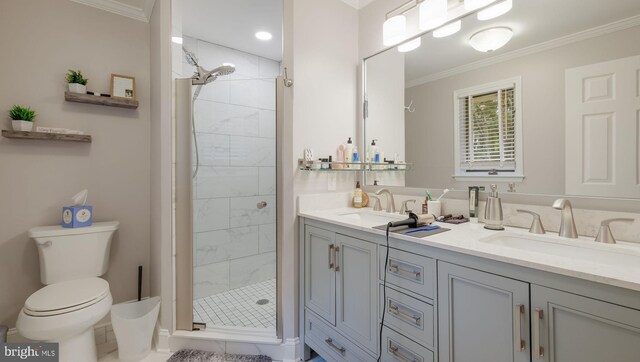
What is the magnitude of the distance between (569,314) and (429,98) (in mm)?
1328

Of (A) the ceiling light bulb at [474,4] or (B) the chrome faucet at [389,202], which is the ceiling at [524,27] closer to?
(A) the ceiling light bulb at [474,4]

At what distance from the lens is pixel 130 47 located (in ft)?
7.02

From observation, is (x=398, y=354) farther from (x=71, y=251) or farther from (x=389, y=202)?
(x=71, y=251)

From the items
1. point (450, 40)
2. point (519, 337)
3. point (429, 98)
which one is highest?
point (450, 40)

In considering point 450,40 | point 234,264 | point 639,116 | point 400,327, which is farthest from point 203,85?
point 639,116

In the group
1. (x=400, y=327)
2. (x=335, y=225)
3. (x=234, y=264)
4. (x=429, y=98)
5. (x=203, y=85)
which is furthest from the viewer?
(x=234, y=264)

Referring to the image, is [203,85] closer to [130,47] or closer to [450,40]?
[130,47]

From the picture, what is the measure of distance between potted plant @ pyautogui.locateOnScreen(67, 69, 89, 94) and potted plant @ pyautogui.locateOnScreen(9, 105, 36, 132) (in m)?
0.29

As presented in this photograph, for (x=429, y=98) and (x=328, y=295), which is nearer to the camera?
(x=328, y=295)

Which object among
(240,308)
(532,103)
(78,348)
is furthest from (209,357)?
(532,103)

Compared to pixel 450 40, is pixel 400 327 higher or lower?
lower

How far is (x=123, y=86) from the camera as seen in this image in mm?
2062

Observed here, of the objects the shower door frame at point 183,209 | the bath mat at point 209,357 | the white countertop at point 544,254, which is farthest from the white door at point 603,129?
the bath mat at point 209,357

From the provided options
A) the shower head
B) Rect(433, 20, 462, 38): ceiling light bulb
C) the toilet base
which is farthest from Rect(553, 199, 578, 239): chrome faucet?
the toilet base
